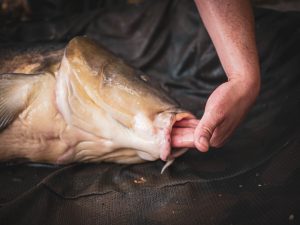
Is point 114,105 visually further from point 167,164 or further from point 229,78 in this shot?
point 229,78

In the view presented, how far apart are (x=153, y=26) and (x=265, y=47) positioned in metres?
0.83

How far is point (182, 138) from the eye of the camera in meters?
1.62

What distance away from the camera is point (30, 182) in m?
1.88

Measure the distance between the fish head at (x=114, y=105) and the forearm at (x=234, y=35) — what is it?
0.31 meters

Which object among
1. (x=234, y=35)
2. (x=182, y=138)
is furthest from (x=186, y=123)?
(x=234, y=35)

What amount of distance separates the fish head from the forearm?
0.31m

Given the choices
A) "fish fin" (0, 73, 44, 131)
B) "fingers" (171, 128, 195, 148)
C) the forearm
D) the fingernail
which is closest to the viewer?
the fingernail

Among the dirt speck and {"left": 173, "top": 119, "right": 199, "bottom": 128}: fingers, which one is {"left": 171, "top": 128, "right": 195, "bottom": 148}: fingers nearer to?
{"left": 173, "top": 119, "right": 199, "bottom": 128}: fingers

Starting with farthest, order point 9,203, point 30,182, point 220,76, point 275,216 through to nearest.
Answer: point 220,76 < point 30,182 < point 9,203 < point 275,216

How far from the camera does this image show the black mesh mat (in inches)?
61.3

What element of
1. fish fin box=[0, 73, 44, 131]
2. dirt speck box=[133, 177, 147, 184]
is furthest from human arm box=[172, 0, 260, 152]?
fish fin box=[0, 73, 44, 131]

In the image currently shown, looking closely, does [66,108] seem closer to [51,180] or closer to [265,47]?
[51,180]

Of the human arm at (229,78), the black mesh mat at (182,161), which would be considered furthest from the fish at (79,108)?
the human arm at (229,78)

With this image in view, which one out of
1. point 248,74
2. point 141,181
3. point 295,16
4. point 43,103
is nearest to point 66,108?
point 43,103
